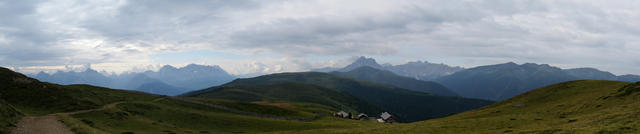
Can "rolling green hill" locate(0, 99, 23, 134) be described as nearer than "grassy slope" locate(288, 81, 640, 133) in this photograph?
No

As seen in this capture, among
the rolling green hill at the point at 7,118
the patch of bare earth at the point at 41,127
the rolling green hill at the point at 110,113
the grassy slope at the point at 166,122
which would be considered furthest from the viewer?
the rolling green hill at the point at 110,113

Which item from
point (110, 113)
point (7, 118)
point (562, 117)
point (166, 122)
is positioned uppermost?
point (7, 118)

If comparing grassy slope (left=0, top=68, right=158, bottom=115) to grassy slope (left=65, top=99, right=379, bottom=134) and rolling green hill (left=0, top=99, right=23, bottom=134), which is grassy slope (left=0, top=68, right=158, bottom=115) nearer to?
grassy slope (left=65, top=99, right=379, bottom=134)

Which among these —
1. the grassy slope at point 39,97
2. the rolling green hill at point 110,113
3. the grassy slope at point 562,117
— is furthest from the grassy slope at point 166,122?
the grassy slope at point 562,117

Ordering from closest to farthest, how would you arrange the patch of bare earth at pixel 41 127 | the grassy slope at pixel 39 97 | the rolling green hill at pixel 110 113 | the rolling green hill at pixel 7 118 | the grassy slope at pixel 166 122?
the rolling green hill at pixel 7 118 → the patch of bare earth at pixel 41 127 → the grassy slope at pixel 166 122 → the rolling green hill at pixel 110 113 → the grassy slope at pixel 39 97

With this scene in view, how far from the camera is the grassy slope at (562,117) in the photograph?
33700mm

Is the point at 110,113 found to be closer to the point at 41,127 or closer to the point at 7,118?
the point at 41,127

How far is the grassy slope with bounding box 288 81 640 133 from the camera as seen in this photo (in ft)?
111

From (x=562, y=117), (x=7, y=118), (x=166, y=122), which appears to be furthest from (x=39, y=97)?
(x=562, y=117)

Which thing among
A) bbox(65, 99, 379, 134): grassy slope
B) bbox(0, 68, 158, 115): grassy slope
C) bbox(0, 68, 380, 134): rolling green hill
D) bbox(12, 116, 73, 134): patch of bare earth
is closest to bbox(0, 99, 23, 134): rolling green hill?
bbox(0, 68, 380, 134): rolling green hill

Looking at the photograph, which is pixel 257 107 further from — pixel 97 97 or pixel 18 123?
pixel 18 123

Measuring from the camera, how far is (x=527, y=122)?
159ft

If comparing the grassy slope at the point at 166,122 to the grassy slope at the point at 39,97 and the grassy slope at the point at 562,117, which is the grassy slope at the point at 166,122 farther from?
the grassy slope at the point at 562,117

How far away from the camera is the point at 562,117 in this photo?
51.1m
